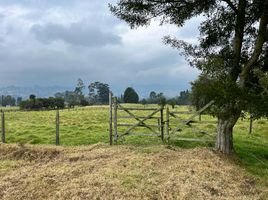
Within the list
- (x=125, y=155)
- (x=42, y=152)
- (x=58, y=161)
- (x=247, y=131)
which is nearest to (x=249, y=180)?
(x=125, y=155)

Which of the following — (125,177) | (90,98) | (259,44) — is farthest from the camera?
(90,98)

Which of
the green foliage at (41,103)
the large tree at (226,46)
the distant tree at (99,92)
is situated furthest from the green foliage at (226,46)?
the distant tree at (99,92)

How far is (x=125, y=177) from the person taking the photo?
460 inches

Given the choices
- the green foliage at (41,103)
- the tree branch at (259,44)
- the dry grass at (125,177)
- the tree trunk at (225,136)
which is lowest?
the dry grass at (125,177)

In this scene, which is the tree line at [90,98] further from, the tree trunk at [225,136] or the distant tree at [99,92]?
the tree trunk at [225,136]

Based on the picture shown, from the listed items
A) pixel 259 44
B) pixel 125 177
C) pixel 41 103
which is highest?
pixel 259 44

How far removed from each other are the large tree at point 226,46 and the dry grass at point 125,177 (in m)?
2.34

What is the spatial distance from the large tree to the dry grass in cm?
234

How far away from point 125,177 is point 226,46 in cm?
1044

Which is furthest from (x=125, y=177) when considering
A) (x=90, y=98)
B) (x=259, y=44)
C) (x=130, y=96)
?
(x=90, y=98)

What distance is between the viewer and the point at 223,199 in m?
10.0

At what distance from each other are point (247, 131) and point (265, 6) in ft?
60.8

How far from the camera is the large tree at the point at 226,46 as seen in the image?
15461mm

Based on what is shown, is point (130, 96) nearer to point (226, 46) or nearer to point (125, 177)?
point (226, 46)
